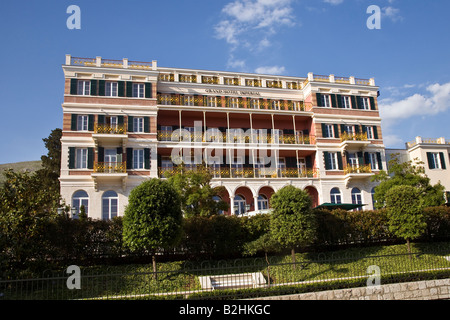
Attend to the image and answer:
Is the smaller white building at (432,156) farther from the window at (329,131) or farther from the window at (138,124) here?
the window at (138,124)

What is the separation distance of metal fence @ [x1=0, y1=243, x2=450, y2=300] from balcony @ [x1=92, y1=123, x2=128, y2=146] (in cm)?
1122

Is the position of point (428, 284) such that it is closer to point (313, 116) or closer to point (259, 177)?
point (259, 177)

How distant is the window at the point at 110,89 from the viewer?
25812 mm

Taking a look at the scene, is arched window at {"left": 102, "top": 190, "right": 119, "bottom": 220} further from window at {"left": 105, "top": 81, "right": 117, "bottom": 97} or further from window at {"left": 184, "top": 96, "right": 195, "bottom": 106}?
window at {"left": 184, "top": 96, "right": 195, "bottom": 106}

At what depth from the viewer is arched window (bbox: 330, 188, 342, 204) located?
2801cm

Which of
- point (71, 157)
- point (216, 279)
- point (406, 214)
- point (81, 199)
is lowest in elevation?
point (216, 279)

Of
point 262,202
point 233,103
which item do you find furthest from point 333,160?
point 233,103

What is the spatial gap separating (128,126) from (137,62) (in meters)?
5.11

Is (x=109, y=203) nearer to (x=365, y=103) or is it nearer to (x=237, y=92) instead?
(x=237, y=92)

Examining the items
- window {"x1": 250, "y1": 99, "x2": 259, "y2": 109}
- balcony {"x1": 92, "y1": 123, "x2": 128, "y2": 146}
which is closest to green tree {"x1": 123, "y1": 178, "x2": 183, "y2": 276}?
balcony {"x1": 92, "y1": 123, "x2": 128, "y2": 146}

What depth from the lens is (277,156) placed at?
94.6ft

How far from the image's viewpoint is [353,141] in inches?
1111

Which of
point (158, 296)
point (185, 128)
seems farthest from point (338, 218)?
point (185, 128)

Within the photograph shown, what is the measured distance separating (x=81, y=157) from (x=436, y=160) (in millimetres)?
28133
